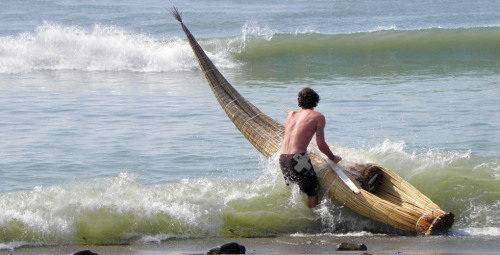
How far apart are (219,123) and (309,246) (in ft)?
17.4

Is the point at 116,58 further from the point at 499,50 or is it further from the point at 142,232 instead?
the point at 142,232

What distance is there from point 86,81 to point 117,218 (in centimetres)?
→ 1022

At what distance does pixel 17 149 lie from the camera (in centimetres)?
947

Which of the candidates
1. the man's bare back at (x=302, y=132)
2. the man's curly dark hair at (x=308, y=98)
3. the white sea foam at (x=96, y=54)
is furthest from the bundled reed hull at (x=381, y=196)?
the white sea foam at (x=96, y=54)

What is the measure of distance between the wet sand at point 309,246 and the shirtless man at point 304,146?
54 centimetres

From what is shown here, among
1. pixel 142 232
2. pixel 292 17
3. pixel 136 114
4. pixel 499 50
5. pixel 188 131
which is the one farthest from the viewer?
pixel 292 17

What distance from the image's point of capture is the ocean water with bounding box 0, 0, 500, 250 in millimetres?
6684

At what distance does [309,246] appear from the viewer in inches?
236

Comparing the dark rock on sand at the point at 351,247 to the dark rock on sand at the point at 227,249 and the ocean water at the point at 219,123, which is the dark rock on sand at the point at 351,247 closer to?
the dark rock on sand at the point at 227,249

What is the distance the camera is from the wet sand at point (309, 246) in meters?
5.63

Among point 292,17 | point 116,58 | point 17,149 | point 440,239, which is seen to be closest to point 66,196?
point 17,149

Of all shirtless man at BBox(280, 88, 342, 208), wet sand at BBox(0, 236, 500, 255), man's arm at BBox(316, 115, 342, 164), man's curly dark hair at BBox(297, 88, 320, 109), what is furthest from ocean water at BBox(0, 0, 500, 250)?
man's curly dark hair at BBox(297, 88, 320, 109)

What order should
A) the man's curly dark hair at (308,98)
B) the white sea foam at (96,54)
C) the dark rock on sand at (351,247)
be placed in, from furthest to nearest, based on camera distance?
the white sea foam at (96,54)
the man's curly dark hair at (308,98)
the dark rock on sand at (351,247)

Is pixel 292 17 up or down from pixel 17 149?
up
